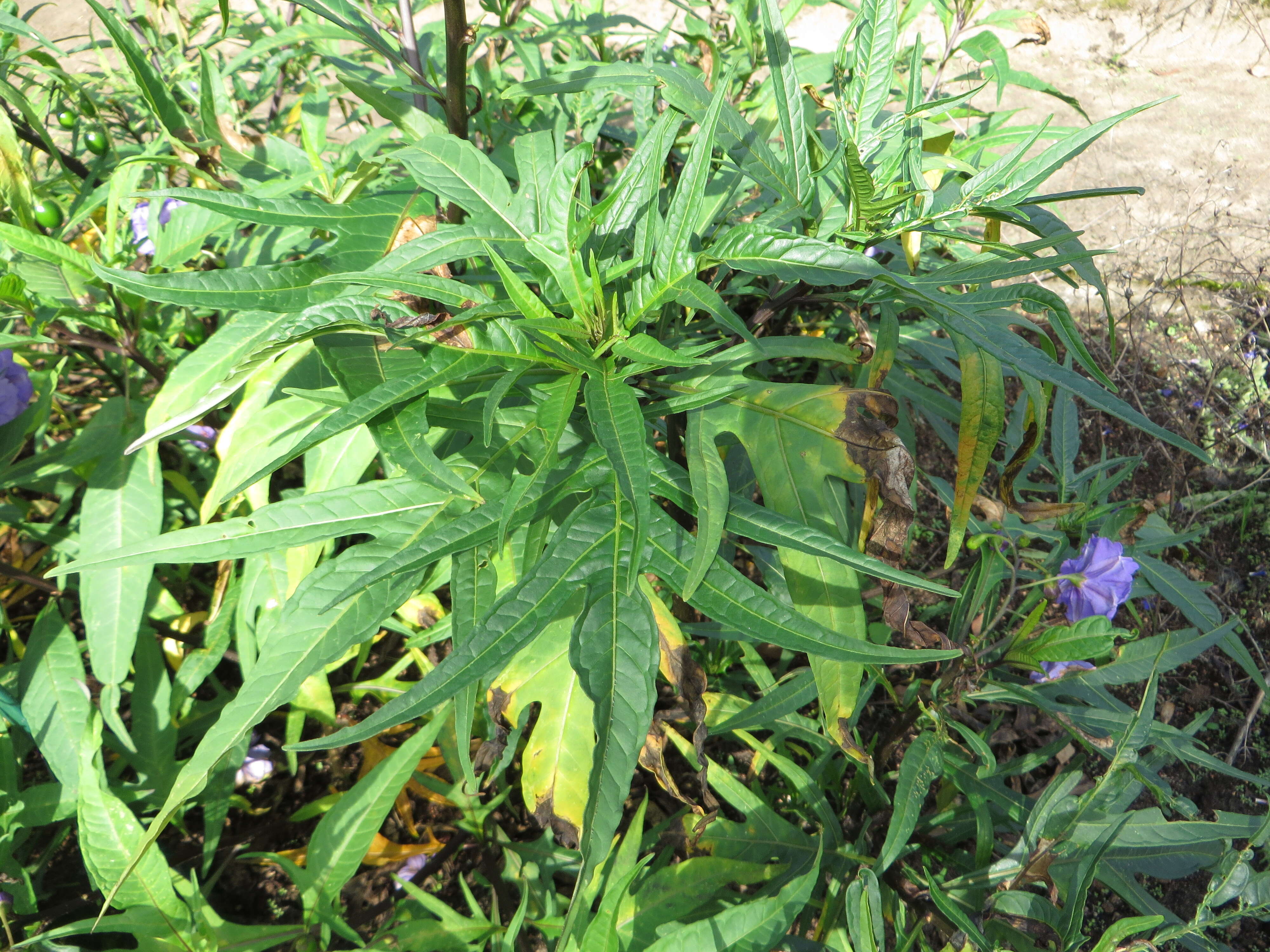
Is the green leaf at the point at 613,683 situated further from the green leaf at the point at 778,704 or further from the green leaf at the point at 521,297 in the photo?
the green leaf at the point at 778,704

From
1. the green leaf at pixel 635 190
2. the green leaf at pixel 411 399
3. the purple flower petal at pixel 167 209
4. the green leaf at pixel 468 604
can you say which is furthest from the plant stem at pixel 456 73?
the purple flower petal at pixel 167 209

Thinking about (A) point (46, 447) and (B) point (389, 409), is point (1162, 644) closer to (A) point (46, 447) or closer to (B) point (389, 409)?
(B) point (389, 409)

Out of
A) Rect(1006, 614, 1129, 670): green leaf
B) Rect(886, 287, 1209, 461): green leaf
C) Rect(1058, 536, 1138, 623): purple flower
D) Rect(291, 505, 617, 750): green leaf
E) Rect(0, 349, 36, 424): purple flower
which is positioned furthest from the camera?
Rect(0, 349, 36, 424): purple flower

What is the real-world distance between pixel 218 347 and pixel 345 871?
0.65 metres

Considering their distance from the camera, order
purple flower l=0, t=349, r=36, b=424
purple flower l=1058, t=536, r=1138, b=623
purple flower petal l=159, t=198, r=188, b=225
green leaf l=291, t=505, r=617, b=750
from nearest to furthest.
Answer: green leaf l=291, t=505, r=617, b=750
purple flower l=1058, t=536, r=1138, b=623
purple flower l=0, t=349, r=36, b=424
purple flower petal l=159, t=198, r=188, b=225

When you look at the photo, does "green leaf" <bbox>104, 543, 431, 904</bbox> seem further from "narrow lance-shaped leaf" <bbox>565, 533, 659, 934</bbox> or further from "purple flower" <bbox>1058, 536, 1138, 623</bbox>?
"purple flower" <bbox>1058, 536, 1138, 623</bbox>

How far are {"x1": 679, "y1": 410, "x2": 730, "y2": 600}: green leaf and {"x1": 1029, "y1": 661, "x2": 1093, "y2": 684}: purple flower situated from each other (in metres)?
0.60

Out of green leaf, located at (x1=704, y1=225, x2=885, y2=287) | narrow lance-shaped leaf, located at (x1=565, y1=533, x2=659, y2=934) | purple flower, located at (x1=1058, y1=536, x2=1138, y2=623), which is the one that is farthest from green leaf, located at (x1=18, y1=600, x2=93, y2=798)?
purple flower, located at (x1=1058, y1=536, x2=1138, y2=623)

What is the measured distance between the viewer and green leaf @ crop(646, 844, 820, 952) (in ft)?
2.62

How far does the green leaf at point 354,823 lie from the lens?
3.10 feet

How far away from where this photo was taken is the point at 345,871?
3.11ft

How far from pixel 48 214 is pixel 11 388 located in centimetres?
25

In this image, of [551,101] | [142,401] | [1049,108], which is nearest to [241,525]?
[142,401]

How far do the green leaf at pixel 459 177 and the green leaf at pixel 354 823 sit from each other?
638mm
